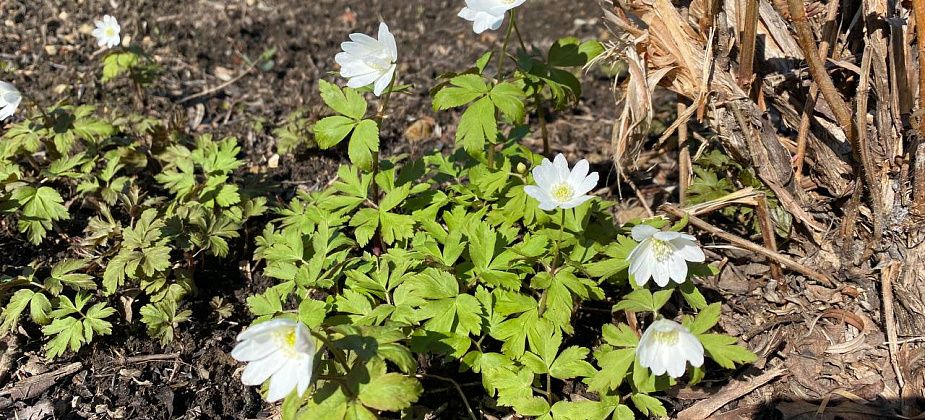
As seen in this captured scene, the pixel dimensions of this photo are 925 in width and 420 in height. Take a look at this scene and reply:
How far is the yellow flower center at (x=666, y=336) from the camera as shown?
2.57 meters

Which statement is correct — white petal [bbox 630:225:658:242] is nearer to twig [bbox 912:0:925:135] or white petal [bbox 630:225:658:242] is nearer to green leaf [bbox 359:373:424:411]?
green leaf [bbox 359:373:424:411]

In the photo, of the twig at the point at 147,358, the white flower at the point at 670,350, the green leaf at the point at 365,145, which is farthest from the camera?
the twig at the point at 147,358

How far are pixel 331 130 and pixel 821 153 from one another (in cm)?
215

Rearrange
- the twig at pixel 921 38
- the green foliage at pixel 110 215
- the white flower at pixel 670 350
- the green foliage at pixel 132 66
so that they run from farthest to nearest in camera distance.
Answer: the green foliage at pixel 132 66 < the green foliage at pixel 110 215 < the twig at pixel 921 38 < the white flower at pixel 670 350

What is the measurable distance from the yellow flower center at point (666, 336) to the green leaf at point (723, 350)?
0.57 feet

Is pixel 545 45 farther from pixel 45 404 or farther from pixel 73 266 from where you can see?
pixel 45 404

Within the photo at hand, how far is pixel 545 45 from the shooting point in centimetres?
573

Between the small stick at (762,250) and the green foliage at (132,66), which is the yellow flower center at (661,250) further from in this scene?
the green foliage at (132,66)

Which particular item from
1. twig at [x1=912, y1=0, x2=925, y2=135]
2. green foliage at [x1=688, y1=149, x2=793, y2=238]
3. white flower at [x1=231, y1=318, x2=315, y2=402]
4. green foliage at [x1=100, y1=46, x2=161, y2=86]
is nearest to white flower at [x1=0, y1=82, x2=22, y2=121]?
green foliage at [x1=100, y1=46, x2=161, y2=86]

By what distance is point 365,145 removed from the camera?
3.10 meters

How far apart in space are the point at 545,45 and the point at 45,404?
13.6ft

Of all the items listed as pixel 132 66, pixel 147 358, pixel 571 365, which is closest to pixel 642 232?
pixel 571 365

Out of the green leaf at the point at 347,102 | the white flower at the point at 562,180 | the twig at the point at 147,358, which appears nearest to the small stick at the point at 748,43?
the white flower at the point at 562,180

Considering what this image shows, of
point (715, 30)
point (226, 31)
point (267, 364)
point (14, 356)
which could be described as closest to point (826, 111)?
point (715, 30)
